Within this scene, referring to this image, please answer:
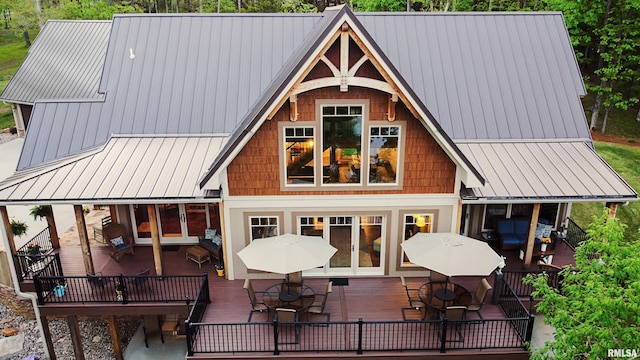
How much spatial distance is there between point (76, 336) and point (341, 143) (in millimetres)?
10512

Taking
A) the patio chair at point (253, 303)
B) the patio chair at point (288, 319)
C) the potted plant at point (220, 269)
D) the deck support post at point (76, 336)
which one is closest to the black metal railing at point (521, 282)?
the patio chair at point (288, 319)

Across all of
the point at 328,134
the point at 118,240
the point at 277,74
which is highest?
the point at 277,74

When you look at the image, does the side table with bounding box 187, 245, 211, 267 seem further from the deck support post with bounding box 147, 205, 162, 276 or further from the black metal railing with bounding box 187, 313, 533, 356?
the black metal railing with bounding box 187, 313, 533, 356

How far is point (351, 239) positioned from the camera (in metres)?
14.2

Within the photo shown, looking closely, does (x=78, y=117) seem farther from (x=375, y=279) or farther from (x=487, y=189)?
(x=487, y=189)

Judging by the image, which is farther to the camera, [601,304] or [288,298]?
[288,298]

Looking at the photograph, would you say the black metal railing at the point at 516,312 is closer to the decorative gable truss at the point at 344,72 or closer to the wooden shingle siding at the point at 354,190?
the wooden shingle siding at the point at 354,190

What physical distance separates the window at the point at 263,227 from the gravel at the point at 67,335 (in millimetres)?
6549

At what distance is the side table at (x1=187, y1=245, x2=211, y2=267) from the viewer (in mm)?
14891

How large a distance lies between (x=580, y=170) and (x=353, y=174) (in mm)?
7037

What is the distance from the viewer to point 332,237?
14.2 m

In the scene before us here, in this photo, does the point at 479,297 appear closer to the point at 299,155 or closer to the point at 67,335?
the point at 299,155

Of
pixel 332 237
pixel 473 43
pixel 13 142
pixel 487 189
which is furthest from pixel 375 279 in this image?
pixel 13 142

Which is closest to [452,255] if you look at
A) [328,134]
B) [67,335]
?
[328,134]
